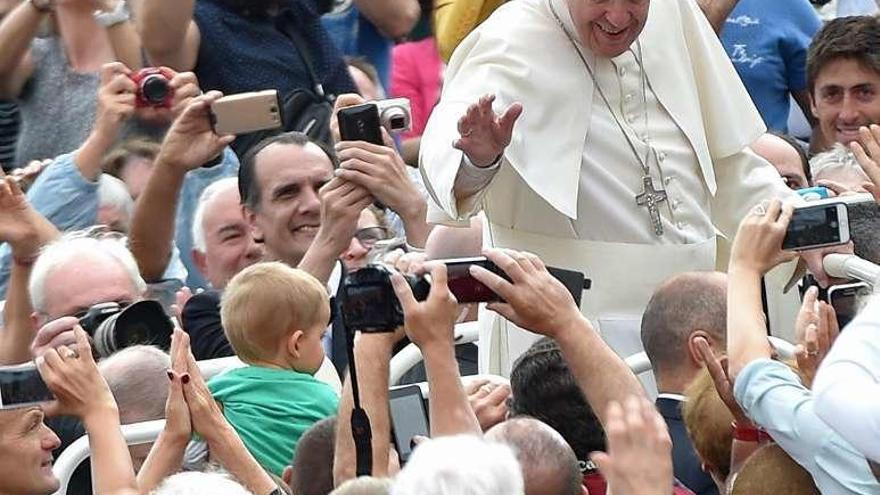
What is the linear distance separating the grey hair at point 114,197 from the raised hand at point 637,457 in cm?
367

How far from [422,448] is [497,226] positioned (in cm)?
264

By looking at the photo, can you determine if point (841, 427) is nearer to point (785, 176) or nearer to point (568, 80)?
point (568, 80)

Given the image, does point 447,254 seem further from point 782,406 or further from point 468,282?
point 782,406

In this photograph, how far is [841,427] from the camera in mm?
4762

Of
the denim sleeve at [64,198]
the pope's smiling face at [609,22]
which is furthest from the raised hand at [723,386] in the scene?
the denim sleeve at [64,198]

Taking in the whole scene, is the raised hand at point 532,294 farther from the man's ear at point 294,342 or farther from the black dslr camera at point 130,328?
the black dslr camera at point 130,328

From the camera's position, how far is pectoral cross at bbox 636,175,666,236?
23.5 feet

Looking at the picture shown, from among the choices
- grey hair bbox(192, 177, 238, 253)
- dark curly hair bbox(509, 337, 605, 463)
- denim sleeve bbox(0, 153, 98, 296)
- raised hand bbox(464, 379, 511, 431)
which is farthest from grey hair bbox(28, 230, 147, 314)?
dark curly hair bbox(509, 337, 605, 463)

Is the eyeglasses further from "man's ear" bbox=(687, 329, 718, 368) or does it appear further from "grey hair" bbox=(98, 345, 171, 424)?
"man's ear" bbox=(687, 329, 718, 368)

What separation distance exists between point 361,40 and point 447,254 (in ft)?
9.47

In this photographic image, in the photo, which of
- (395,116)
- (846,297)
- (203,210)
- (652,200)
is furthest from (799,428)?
(203,210)

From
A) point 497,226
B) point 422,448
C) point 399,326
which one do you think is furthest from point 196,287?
point 422,448

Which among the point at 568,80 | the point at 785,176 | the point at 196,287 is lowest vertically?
the point at 196,287

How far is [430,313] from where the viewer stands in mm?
5254
